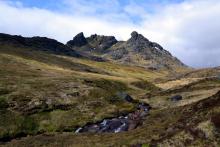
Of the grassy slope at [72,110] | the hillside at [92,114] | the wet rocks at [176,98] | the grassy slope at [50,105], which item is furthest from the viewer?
the wet rocks at [176,98]

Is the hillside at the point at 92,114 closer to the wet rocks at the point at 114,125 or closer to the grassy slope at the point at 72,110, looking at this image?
the grassy slope at the point at 72,110

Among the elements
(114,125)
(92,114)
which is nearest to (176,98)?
(92,114)

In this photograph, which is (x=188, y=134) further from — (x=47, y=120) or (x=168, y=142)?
(x=47, y=120)

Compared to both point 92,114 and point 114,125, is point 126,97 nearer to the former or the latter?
point 92,114

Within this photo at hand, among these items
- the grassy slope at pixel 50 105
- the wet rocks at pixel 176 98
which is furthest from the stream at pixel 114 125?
the wet rocks at pixel 176 98

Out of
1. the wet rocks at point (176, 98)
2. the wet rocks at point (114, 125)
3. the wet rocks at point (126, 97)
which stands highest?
the wet rocks at point (176, 98)

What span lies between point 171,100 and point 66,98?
22.5 metres

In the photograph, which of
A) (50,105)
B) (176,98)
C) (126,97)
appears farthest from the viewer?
(126,97)

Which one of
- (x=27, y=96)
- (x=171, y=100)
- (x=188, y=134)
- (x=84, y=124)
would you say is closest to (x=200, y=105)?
(x=188, y=134)

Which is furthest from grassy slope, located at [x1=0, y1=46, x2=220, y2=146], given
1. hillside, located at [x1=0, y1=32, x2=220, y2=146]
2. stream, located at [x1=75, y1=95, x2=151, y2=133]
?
stream, located at [x1=75, y1=95, x2=151, y2=133]

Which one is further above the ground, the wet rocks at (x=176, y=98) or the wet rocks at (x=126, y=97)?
A: the wet rocks at (x=176, y=98)

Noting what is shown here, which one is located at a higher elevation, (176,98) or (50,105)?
(176,98)

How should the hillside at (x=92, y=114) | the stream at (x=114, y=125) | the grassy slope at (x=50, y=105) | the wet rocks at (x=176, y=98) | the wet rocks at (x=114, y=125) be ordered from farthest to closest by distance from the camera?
1. the wet rocks at (x=176, y=98)
2. the grassy slope at (x=50, y=105)
3. the wet rocks at (x=114, y=125)
4. the stream at (x=114, y=125)
5. the hillside at (x=92, y=114)

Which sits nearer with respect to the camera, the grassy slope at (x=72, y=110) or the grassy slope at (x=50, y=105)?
the grassy slope at (x=72, y=110)
